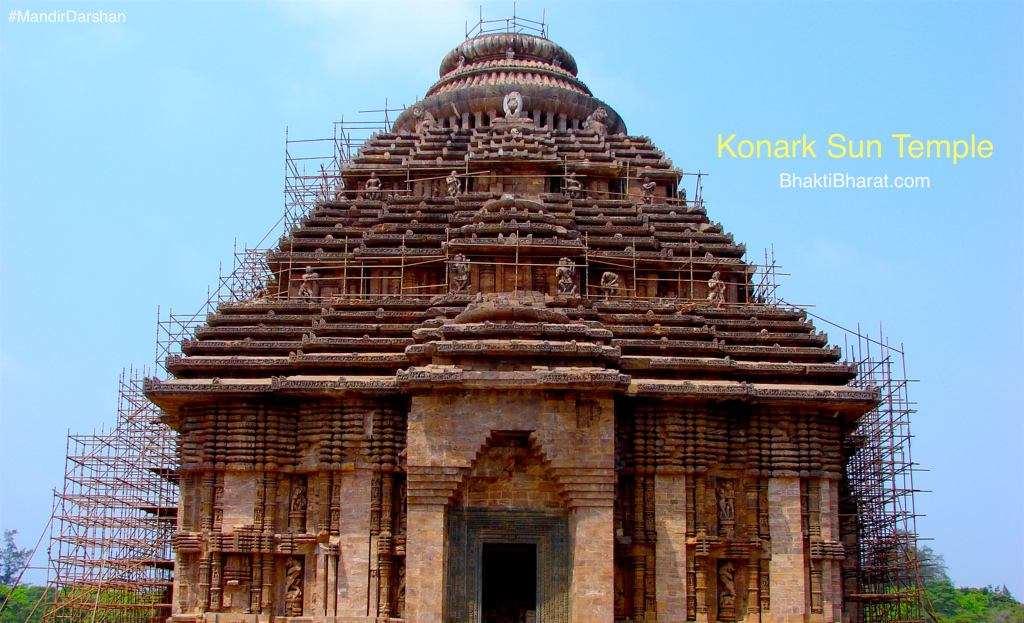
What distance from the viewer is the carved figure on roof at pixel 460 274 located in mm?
31531

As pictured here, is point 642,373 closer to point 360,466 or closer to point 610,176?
point 360,466

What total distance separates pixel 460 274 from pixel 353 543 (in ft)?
24.8

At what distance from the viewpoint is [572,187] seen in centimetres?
3622

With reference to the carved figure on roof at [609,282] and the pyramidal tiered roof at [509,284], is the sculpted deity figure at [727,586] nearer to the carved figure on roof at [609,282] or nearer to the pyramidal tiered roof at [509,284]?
the pyramidal tiered roof at [509,284]

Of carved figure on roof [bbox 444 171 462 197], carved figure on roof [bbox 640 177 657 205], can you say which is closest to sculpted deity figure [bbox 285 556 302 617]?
carved figure on roof [bbox 444 171 462 197]

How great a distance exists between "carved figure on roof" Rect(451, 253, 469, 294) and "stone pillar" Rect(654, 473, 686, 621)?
23.3 ft

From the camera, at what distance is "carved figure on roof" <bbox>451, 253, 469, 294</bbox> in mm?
31531

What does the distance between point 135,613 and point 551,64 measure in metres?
23.4

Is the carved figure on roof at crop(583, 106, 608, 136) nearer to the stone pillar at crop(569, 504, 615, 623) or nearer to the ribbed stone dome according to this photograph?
the ribbed stone dome

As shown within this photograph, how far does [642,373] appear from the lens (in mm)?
29516

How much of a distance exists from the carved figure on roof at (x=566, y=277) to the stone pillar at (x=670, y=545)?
5359 millimetres

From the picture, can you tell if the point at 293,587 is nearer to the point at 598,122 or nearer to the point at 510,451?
the point at 510,451

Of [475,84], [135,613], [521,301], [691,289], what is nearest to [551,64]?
[475,84]

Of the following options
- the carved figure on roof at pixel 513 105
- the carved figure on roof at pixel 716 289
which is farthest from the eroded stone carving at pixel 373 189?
the carved figure on roof at pixel 716 289
